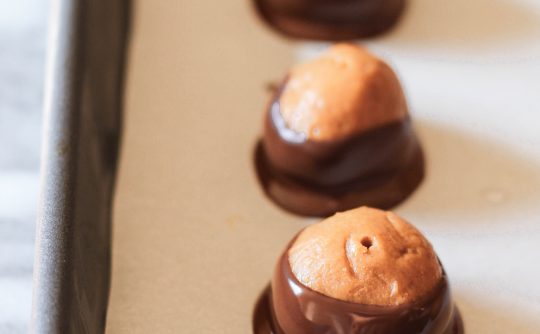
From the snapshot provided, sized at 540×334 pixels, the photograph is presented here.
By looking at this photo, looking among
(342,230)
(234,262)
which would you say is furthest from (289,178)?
(342,230)

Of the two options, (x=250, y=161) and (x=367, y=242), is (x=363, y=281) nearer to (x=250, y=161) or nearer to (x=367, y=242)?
(x=367, y=242)

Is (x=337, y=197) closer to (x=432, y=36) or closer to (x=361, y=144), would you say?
(x=361, y=144)

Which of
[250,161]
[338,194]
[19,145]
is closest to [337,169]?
[338,194]

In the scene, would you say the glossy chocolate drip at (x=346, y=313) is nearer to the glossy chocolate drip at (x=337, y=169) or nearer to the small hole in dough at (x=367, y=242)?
the small hole in dough at (x=367, y=242)

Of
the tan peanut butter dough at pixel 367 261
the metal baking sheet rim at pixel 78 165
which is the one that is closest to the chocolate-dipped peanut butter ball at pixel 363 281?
the tan peanut butter dough at pixel 367 261

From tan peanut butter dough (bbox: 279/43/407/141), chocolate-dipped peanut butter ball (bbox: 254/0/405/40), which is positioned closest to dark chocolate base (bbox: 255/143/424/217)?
tan peanut butter dough (bbox: 279/43/407/141)
